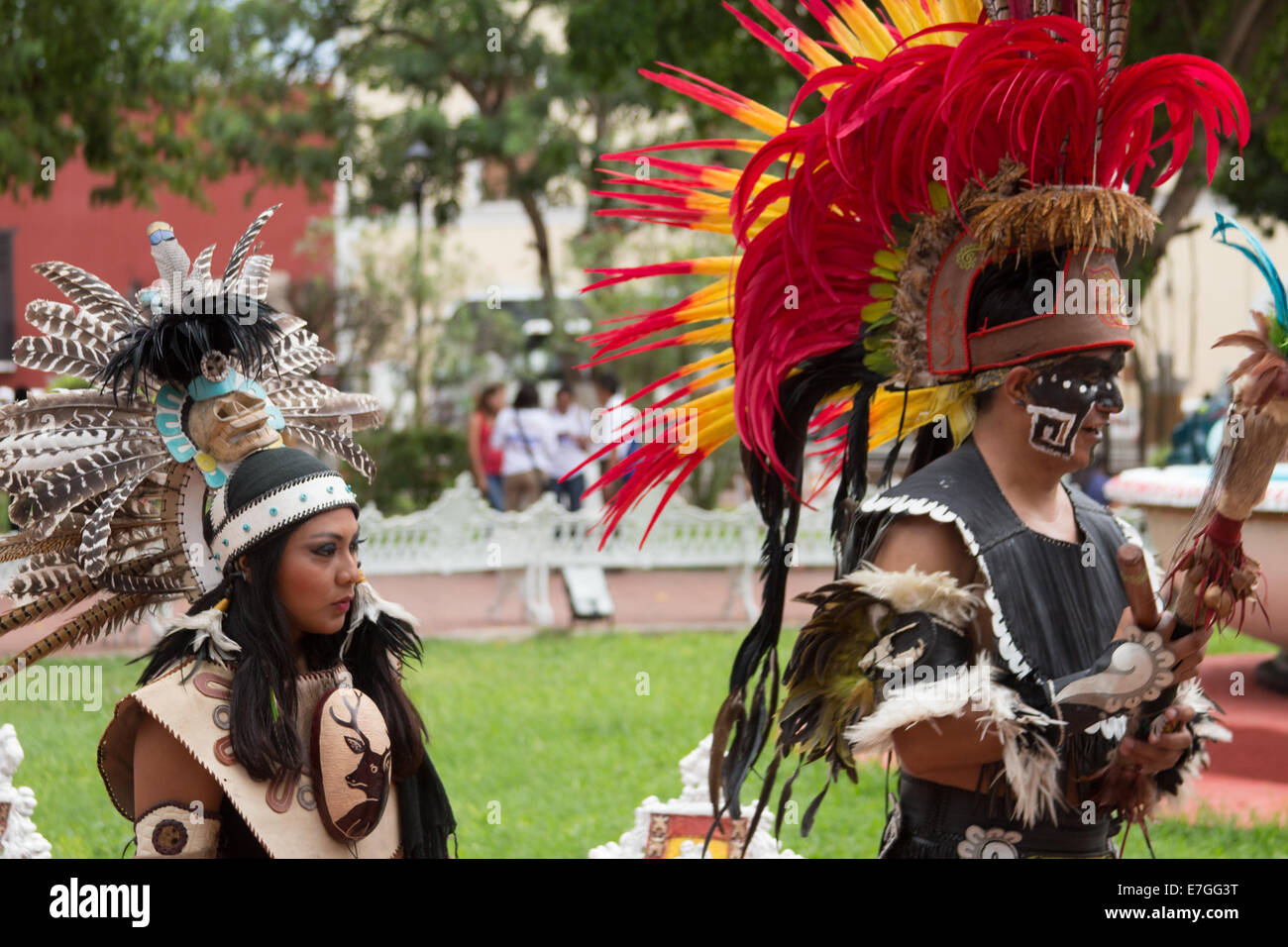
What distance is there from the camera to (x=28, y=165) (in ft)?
32.4

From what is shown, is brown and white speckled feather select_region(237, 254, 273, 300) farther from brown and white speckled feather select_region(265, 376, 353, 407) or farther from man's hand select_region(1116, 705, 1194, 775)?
man's hand select_region(1116, 705, 1194, 775)

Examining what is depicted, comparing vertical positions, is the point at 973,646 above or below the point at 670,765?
above

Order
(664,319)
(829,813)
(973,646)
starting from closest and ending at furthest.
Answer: (973,646), (664,319), (829,813)

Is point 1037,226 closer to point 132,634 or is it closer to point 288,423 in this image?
point 288,423

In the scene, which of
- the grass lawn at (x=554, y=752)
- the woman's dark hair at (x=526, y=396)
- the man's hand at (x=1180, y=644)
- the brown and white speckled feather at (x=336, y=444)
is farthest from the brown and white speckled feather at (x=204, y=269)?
the woman's dark hair at (x=526, y=396)

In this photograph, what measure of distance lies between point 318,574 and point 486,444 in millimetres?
10134

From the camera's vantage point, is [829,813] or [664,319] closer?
[664,319]

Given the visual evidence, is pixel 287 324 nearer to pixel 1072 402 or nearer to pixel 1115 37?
pixel 1072 402

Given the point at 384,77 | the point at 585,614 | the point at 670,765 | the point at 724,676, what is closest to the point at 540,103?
the point at 384,77

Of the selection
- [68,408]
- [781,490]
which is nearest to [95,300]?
[68,408]

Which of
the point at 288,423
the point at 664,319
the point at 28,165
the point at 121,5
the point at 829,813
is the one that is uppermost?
the point at 121,5

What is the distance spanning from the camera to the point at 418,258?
1541cm

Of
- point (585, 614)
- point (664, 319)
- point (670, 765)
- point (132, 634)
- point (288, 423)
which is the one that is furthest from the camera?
point (585, 614)

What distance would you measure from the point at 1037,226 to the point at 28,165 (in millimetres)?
9133
